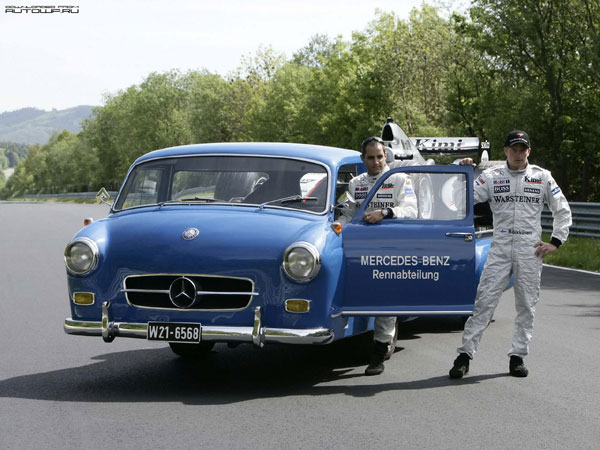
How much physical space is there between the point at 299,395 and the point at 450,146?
5.06 meters

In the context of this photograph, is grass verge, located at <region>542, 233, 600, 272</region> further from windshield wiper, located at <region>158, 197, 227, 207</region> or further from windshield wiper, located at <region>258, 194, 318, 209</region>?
windshield wiper, located at <region>158, 197, 227, 207</region>

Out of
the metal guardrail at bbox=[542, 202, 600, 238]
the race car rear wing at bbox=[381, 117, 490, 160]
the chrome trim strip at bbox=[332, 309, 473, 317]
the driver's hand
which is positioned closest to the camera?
the chrome trim strip at bbox=[332, 309, 473, 317]

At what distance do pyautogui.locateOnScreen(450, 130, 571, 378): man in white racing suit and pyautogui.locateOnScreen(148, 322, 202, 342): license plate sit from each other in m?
2.03

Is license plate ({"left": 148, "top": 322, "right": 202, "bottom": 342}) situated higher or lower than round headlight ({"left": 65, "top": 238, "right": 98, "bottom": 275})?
lower

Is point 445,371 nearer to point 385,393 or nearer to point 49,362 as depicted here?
point 385,393

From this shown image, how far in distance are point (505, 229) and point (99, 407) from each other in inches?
132

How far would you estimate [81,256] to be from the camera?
7.01m

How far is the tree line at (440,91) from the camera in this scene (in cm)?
3034

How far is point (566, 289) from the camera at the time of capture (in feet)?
44.5

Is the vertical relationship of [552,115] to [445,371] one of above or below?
above

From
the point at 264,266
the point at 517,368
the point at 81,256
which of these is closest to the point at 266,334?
the point at 264,266

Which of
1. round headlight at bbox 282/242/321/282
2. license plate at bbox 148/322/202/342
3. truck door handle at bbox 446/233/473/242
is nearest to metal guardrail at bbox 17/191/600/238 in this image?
truck door handle at bbox 446/233/473/242

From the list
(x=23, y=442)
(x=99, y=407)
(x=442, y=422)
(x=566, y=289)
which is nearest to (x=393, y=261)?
(x=442, y=422)

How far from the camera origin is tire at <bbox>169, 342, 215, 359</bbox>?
321 inches
